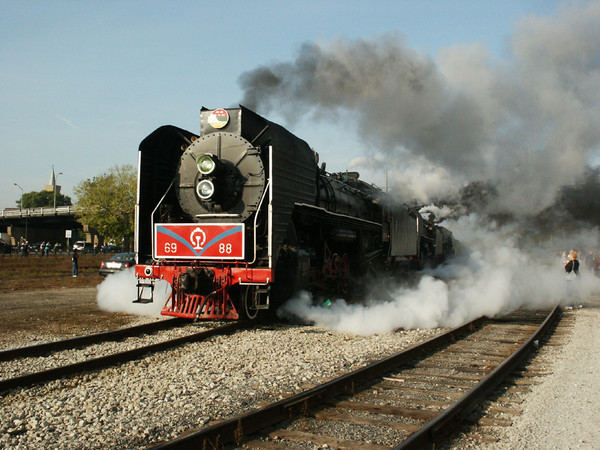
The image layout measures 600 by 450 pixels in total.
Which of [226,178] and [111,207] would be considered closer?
[226,178]

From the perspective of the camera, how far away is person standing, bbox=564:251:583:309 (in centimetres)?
1281

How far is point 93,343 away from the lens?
705 cm

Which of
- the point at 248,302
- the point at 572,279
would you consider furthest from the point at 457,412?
the point at 572,279

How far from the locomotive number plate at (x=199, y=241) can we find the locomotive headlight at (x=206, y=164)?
84 centimetres

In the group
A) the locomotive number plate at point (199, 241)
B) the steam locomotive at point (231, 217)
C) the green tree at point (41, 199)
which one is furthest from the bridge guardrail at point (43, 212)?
the locomotive number plate at point (199, 241)

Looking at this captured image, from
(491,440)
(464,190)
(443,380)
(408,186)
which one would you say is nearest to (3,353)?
(443,380)

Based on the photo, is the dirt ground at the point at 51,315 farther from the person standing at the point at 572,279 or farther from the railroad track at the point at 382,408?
the person standing at the point at 572,279

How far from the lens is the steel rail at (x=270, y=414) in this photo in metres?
3.33

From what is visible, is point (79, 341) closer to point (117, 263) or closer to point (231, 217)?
point (231, 217)

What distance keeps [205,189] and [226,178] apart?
39 cm

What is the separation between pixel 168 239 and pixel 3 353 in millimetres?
3050

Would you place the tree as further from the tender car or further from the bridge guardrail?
the bridge guardrail

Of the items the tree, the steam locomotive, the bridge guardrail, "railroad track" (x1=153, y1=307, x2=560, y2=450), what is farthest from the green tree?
"railroad track" (x1=153, y1=307, x2=560, y2=450)

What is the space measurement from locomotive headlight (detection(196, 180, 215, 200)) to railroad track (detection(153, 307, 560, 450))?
3885 millimetres
